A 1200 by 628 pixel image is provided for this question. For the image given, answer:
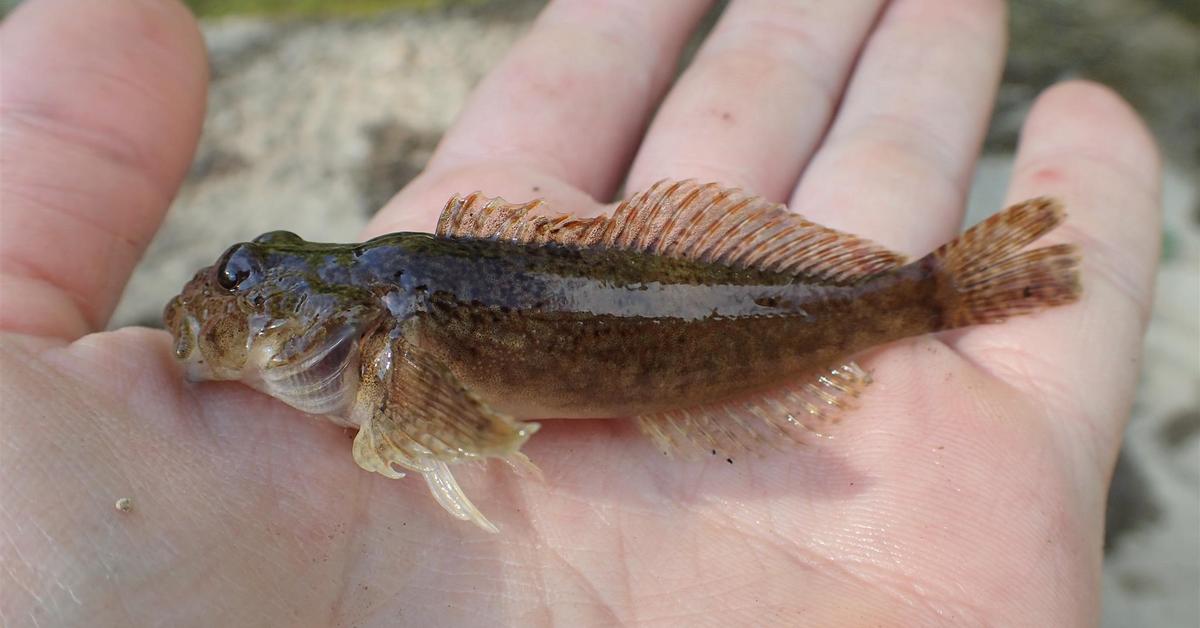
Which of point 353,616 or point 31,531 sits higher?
point 31,531

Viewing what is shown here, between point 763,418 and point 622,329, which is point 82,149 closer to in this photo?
point 622,329

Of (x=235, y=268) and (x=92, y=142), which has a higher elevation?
(x=92, y=142)

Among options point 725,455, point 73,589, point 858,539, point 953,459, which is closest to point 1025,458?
point 953,459

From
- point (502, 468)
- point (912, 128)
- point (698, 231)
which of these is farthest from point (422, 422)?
point (912, 128)

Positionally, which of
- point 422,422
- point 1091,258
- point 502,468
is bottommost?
point 502,468

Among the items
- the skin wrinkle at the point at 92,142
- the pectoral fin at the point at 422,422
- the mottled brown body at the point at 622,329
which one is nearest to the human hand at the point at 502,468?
the skin wrinkle at the point at 92,142

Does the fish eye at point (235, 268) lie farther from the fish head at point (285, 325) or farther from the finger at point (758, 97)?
the finger at point (758, 97)

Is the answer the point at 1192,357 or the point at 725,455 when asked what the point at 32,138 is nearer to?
the point at 725,455
